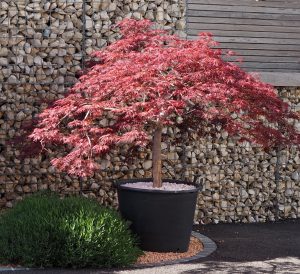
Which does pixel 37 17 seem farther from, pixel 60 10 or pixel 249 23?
pixel 249 23

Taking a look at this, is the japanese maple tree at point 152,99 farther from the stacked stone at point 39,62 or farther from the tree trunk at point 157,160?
the stacked stone at point 39,62

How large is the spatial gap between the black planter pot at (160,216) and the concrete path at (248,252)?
42cm

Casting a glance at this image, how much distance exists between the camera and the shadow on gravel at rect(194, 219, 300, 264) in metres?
7.32

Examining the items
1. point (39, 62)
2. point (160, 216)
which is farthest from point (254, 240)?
point (39, 62)

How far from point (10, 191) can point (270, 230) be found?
11.0 feet

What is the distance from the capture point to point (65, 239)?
20.6 feet

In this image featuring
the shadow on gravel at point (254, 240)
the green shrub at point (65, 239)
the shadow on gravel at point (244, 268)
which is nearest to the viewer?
the green shrub at point (65, 239)

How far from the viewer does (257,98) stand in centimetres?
722

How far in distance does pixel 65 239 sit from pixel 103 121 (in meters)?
2.75

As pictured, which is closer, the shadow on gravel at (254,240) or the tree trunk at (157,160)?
the shadow on gravel at (254,240)

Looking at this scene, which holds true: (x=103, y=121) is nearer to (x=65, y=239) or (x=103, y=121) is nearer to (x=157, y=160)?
(x=157, y=160)

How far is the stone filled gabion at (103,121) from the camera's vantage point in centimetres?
862

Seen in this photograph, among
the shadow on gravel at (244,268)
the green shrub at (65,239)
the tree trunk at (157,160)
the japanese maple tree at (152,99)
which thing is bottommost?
the shadow on gravel at (244,268)

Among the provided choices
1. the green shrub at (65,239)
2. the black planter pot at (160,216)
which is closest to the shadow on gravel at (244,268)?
the black planter pot at (160,216)
